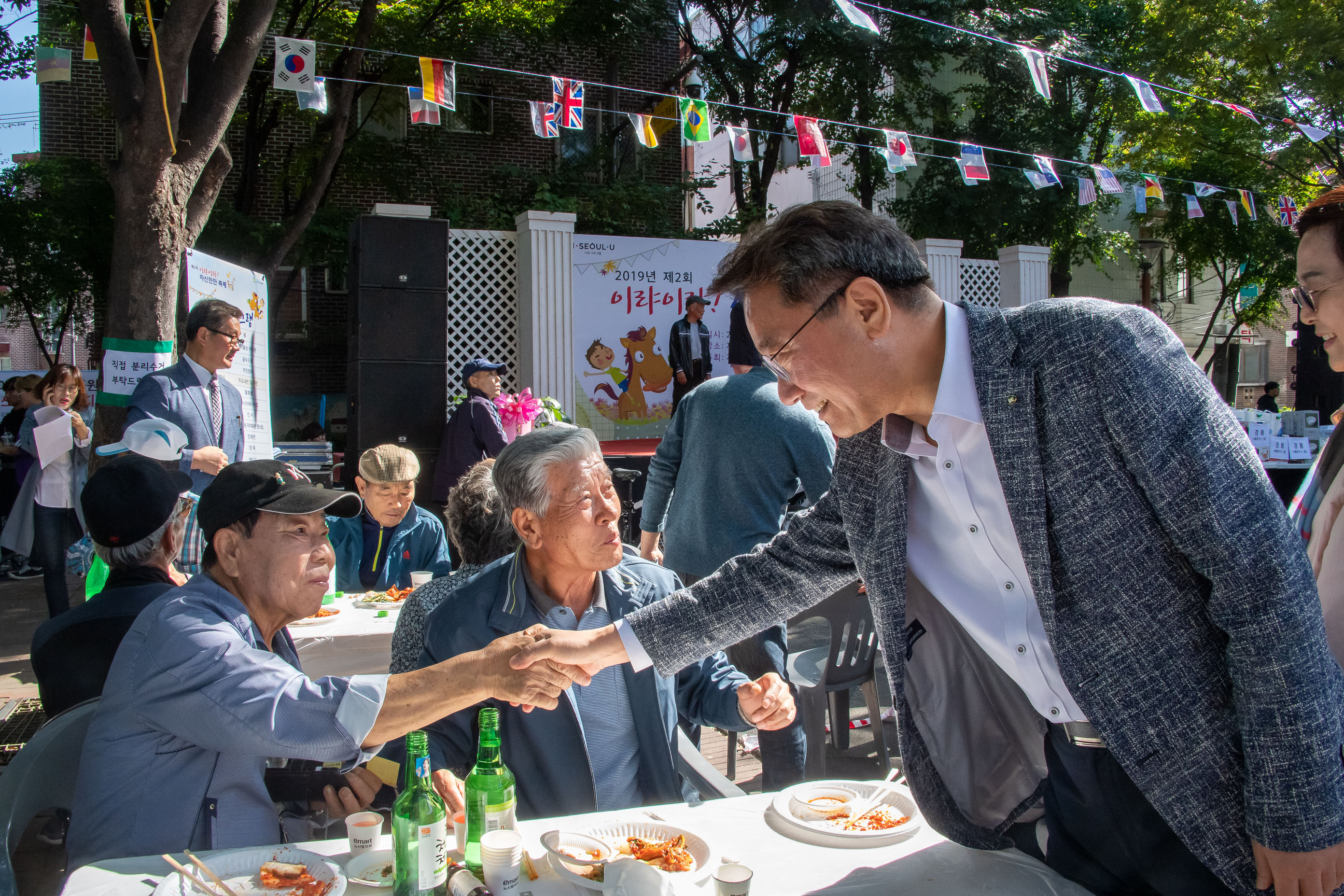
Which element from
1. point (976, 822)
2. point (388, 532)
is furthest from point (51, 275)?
point (976, 822)

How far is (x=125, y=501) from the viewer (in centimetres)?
281

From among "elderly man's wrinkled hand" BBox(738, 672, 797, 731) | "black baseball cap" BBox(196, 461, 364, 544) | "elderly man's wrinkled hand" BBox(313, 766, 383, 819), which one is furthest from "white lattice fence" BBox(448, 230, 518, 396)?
"elderly man's wrinkled hand" BBox(738, 672, 797, 731)

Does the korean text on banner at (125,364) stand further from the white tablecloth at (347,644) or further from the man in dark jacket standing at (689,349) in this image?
the man in dark jacket standing at (689,349)

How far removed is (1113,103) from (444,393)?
14.8 metres

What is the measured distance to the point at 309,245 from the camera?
15.9 metres

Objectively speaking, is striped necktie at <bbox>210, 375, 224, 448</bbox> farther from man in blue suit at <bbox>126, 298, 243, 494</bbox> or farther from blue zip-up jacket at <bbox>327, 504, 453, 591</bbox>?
blue zip-up jacket at <bbox>327, 504, 453, 591</bbox>

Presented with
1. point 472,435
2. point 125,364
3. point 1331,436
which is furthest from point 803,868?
point 472,435

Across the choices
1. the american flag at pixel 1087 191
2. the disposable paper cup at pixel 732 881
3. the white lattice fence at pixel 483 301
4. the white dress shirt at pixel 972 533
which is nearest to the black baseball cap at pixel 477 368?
the white lattice fence at pixel 483 301

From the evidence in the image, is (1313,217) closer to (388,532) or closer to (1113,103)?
(388,532)

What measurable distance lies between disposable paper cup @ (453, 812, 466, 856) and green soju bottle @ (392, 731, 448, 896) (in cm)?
18

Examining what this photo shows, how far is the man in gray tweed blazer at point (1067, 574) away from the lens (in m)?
1.30

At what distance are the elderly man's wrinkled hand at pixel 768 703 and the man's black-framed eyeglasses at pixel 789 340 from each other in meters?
0.96

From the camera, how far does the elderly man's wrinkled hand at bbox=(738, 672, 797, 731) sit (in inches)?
92.4

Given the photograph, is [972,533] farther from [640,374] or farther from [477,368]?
[640,374]
